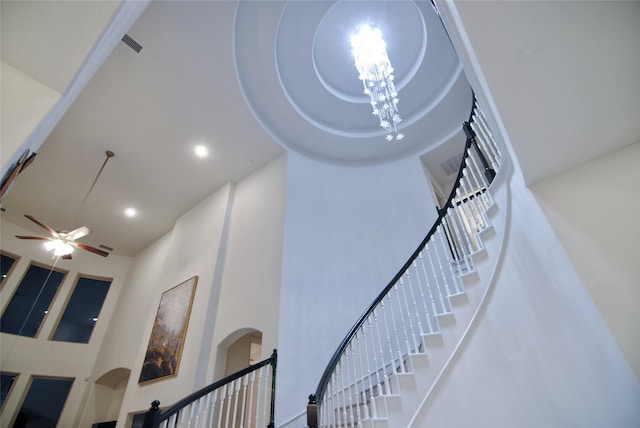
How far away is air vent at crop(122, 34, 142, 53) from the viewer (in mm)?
4246

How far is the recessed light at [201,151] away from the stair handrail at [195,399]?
4205mm

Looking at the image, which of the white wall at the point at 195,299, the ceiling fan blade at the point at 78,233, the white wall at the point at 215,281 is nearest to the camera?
the white wall at the point at 215,281

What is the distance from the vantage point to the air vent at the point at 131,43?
4246 millimetres

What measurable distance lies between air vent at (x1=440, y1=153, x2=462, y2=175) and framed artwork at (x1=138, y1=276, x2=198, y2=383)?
5.83m

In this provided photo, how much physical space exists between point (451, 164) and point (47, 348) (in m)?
10.4

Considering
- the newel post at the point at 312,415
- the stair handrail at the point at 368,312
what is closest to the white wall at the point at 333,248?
the stair handrail at the point at 368,312

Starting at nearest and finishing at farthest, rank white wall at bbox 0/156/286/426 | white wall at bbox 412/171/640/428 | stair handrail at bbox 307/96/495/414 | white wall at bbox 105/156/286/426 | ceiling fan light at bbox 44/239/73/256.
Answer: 1. white wall at bbox 412/171/640/428
2. stair handrail at bbox 307/96/495/414
3. white wall at bbox 105/156/286/426
4. white wall at bbox 0/156/286/426
5. ceiling fan light at bbox 44/239/73/256

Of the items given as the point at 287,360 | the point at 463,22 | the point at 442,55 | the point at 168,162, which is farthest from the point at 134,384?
the point at 442,55

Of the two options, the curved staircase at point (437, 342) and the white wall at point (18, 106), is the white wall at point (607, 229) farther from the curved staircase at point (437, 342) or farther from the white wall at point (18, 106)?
the white wall at point (18, 106)

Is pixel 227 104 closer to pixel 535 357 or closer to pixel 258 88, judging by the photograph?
pixel 258 88

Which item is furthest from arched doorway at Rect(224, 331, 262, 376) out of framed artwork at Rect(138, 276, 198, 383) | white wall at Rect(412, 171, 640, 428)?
white wall at Rect(412, 171, 640, 428)

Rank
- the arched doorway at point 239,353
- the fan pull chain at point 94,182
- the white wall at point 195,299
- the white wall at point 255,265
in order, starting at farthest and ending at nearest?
the fan pull chain at point 94,182 → the arched doorway at point 239,353 → the white wall at point 195,299 → the white wall at point 255,265

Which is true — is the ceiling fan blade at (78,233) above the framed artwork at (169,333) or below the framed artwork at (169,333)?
above

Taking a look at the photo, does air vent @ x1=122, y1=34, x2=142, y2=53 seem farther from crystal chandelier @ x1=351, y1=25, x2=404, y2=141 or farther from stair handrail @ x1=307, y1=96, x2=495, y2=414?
stair handrail @ x1=307, y1=96, x2=495, y2=414
